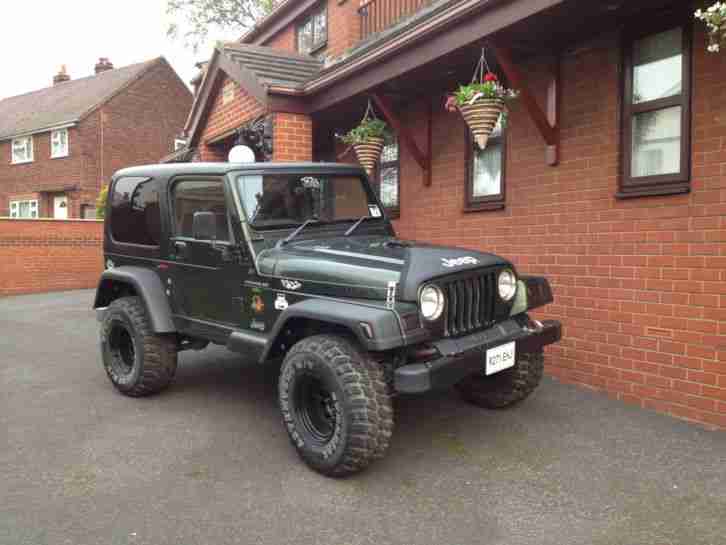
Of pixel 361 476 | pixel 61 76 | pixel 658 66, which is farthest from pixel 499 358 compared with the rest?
pixel 61 76

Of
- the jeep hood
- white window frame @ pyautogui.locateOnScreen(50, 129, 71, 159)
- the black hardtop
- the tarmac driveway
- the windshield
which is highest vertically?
white window frame @ pyautogui.locateOnScreen(50, 129, 71, 159)

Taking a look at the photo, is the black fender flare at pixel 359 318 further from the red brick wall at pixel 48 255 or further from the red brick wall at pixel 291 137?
the red brick wall at pixel 48 255

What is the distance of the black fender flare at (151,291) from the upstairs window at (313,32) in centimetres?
645

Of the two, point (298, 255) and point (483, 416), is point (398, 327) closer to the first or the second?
point (298, 255)

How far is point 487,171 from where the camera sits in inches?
240

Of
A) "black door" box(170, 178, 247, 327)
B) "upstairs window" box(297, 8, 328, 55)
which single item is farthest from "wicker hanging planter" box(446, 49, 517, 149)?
"upstairs window" box(297, 8, 328, 55)

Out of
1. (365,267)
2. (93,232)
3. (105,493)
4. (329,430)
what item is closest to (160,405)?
(105,493)

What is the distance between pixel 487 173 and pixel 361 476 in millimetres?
3663

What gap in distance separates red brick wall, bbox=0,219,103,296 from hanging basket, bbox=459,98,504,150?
12433mm

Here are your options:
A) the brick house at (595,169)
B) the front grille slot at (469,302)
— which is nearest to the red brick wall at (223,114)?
the brick house at (595,169)

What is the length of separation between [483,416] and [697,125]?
2.56 m

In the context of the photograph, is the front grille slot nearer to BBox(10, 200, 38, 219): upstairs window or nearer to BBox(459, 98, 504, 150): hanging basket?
BBox(459, 98, 504, 150): hanging basket

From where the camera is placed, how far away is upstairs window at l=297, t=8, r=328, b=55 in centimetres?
1028

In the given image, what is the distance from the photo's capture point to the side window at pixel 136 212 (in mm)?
4824
